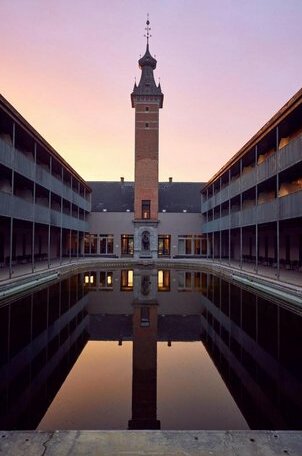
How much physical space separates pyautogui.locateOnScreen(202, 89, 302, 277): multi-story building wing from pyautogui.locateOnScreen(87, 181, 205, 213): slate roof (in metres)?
8.92

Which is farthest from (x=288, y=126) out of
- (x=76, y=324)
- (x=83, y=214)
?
(x=83, y=214)

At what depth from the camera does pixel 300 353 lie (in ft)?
23.0

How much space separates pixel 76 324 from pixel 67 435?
20.7ft

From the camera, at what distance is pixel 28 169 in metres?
20.7

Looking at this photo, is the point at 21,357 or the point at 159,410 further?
the point at 21,357

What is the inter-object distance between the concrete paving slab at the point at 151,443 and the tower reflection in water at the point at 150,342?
785mm

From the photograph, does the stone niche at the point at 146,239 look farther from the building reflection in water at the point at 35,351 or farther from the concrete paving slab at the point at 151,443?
the concrete paving slab at the point at 151,443

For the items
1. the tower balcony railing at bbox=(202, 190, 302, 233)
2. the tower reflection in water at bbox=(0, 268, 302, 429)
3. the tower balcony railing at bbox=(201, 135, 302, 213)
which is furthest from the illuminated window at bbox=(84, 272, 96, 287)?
the tower balcony railing at bbox=(201, 135, 302, 213)

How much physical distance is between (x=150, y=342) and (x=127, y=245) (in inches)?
1384

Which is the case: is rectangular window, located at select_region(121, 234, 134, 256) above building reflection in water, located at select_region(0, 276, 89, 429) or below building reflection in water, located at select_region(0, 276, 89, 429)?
above

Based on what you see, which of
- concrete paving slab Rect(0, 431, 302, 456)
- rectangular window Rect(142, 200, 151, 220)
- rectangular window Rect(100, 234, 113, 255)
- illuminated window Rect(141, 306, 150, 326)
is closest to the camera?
concrete paving slab Rect(0, 431, 302, 456)

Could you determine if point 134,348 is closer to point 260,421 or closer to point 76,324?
point 76,324

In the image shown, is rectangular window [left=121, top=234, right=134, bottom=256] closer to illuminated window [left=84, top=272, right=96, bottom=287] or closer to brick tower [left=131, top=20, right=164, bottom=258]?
brick tower [left=131, top=20, right=164, bottom=258]

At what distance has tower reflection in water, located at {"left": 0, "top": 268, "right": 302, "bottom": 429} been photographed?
4.97 meters
